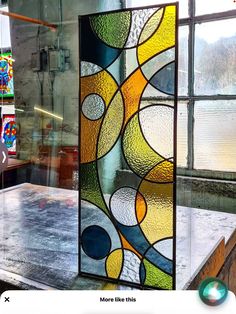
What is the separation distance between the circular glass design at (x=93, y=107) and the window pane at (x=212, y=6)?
1514mm

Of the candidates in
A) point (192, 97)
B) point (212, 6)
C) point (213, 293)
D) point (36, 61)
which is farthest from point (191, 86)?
point (213, 293)

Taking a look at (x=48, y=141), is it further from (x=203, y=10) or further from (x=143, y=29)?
(x=143, y=29)

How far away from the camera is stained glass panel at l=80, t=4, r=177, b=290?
1166 millimetres

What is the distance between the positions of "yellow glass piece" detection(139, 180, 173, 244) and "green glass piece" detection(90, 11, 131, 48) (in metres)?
0.49

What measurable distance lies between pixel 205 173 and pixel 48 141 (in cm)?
137

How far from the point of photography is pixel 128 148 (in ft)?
4.07

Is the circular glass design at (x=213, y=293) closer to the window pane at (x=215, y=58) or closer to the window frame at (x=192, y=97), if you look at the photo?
the window frame at (x=192, y=97)

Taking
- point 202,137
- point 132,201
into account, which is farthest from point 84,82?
point 202,137

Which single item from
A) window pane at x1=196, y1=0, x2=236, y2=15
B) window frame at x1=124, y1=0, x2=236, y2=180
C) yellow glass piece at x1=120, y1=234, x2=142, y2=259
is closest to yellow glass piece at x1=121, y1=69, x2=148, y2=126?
yellow glass piece at x1=120, y1=234, x2=142, y2=259

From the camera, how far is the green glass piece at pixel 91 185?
131 cm

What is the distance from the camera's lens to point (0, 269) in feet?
4.52

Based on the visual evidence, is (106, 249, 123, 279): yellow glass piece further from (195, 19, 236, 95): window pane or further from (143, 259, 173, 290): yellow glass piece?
(195, 19, 236, 95): window pane

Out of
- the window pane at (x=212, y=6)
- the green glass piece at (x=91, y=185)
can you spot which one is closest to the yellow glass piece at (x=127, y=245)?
the green glass piece at (x=91, y=185)

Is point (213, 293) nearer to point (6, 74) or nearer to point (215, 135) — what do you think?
point (215, 135)
